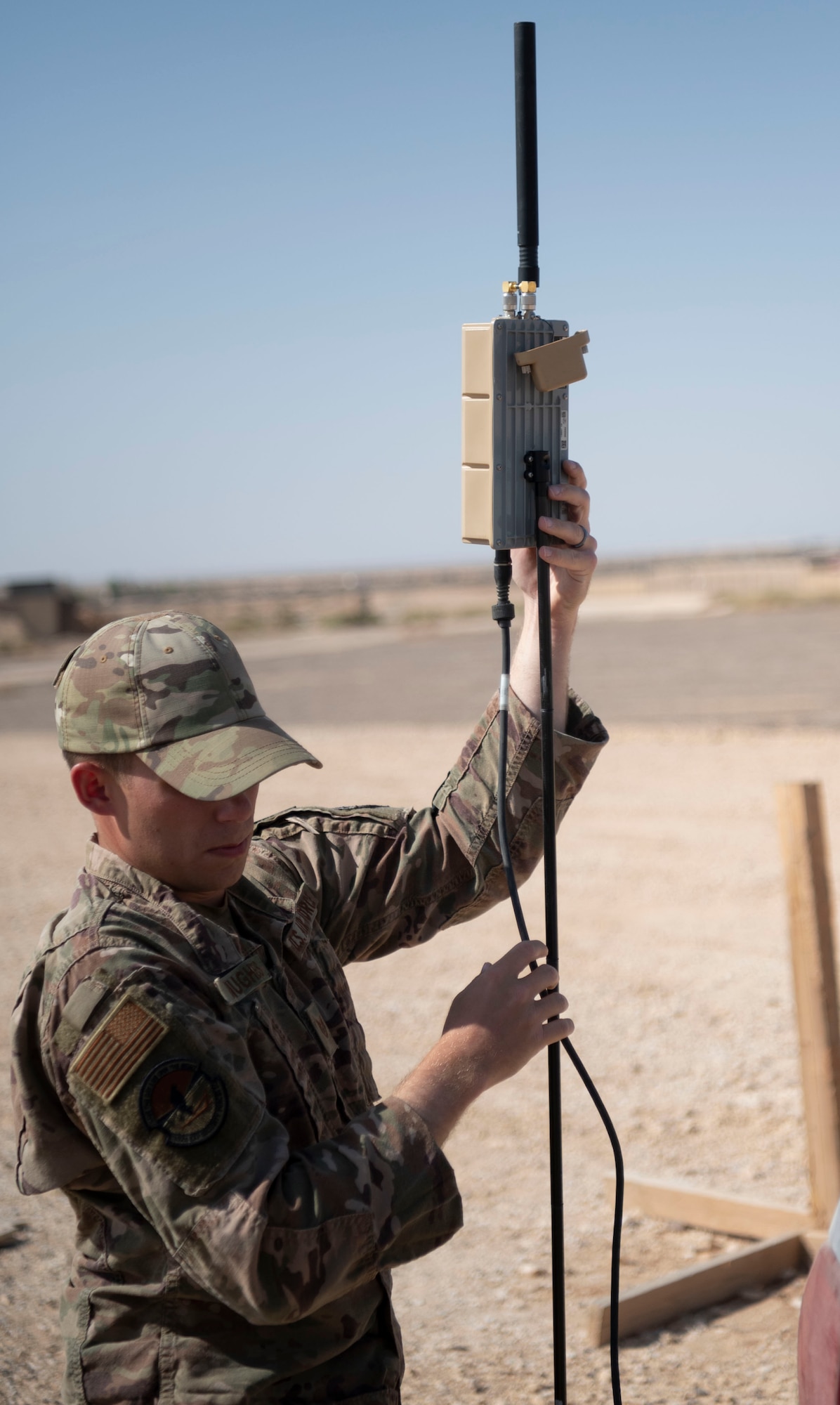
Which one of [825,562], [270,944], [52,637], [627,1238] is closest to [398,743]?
[627,1238]

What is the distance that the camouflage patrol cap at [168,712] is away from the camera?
1.74 metres

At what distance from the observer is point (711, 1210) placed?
4.32m

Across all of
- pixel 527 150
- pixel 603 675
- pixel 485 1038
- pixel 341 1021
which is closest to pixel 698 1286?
pixel 341 1021

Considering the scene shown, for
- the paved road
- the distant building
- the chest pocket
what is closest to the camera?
the chest pocket

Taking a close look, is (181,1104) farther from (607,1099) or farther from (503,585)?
(607,1099)

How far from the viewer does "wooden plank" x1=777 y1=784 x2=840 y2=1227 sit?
4066mm

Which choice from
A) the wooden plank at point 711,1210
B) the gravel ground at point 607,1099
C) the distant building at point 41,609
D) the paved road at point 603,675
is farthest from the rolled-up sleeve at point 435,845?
the distant building at point 41,609

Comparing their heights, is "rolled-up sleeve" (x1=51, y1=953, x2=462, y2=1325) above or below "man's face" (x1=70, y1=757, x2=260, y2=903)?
below

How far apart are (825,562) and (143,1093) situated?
7766cm

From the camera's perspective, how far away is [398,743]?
14867 millimetres

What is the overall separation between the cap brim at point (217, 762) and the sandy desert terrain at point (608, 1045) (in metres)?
2.30

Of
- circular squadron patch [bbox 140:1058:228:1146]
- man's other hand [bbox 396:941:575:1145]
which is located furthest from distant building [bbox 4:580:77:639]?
circular squadron patch [bbox 140:1058:228:1146]

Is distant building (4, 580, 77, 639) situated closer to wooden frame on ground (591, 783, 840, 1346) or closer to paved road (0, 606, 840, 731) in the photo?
paved road (0, 606, 840, 731)

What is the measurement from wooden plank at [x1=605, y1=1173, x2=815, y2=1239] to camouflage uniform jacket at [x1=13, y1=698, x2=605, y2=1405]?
8.51 ft
